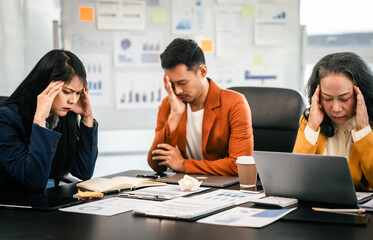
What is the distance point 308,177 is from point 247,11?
8.36 ft

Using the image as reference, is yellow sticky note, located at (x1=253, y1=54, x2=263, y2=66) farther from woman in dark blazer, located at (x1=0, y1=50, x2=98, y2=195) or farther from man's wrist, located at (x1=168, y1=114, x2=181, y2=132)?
woman in dark blazer, located at (x1=0, y1=50, x2=98, y2=195)

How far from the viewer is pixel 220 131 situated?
92.1 inches

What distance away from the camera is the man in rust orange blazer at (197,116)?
2299 millimetres

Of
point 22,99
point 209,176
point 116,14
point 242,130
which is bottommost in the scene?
point 209,176

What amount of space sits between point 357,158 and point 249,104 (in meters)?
0.86

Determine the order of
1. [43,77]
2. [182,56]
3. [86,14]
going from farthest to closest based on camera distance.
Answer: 1. [86,14]
2. [182,56]
3. [43,77]

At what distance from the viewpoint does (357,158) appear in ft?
6.19

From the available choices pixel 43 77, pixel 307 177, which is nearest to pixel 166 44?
pixel 43 77

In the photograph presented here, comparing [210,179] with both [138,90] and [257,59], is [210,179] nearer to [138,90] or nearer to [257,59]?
[138,90]

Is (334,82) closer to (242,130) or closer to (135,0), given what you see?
(242,130)

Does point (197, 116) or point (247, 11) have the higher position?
point (247, 11)

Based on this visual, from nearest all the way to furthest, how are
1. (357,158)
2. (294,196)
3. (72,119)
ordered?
(294,196)
(357,158)
(72,119)

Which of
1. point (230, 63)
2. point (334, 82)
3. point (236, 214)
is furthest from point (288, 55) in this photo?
point (236, 214)

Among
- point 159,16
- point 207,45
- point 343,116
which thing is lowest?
→ point 343,116
